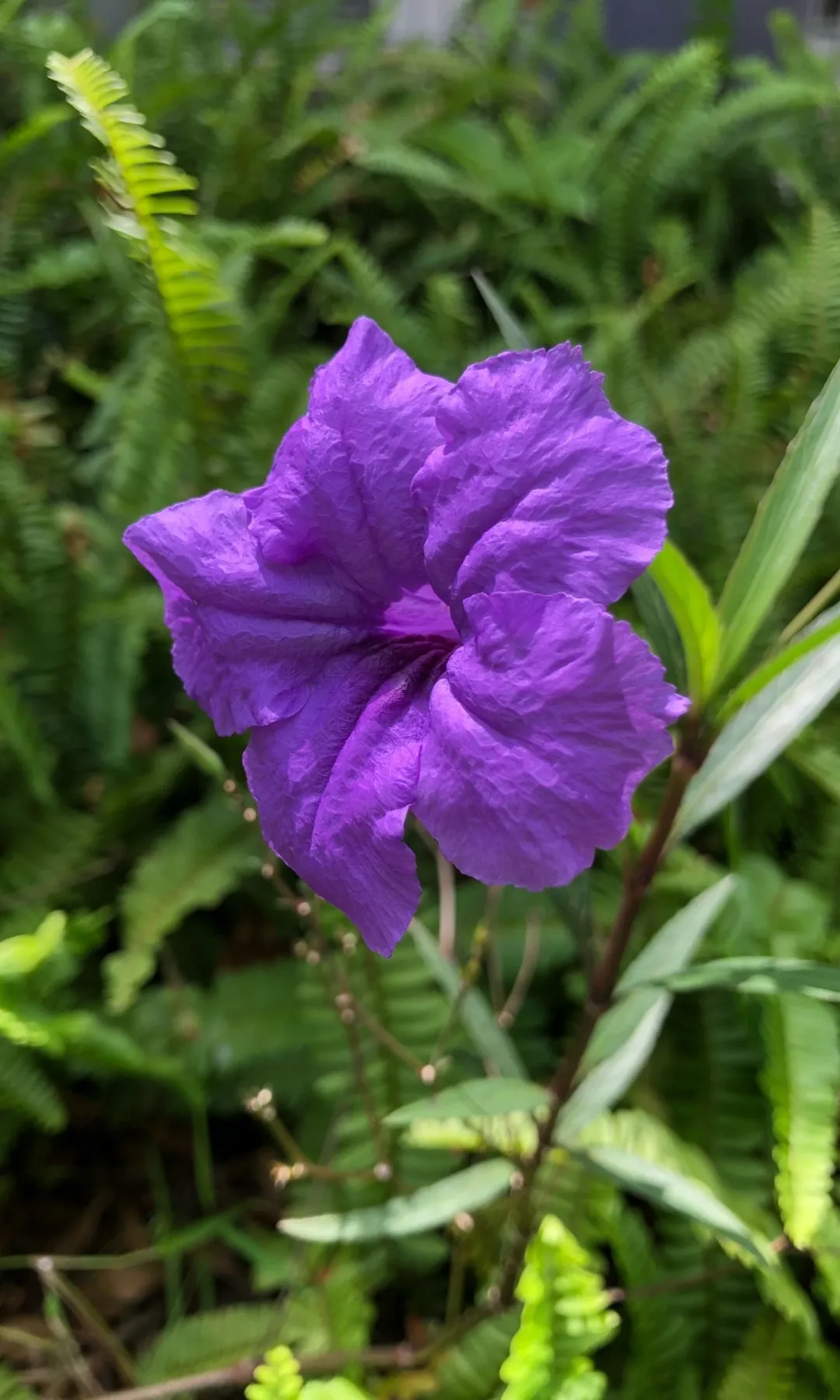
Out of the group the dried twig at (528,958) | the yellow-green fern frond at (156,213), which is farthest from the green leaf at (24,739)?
the dried twig at (528,958)

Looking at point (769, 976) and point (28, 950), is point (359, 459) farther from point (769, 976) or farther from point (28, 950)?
point (28, 950)

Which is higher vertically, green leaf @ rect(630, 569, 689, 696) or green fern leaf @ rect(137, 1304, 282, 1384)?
green leaf @ rect(630, 569, 689, 696)

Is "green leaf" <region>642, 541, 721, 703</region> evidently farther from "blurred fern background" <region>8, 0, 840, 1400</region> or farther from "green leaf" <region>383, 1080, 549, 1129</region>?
"green leaf" <region>383, 1080, 549, 1129</region>

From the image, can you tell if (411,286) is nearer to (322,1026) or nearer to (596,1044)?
(322,1026)

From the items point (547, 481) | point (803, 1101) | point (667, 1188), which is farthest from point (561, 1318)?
point (547, 481)

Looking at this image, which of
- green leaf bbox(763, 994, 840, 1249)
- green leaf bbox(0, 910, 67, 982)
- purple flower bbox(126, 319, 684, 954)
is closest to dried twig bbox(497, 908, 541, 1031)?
green leaf bbox(763, 994, 840, 1249)

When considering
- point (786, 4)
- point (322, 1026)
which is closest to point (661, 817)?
point (322, 1026)
